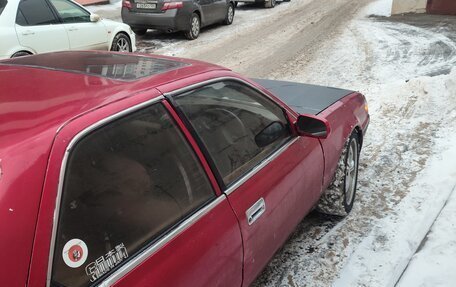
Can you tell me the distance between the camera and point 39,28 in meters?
7.95

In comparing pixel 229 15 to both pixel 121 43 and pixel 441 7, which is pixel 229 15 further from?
pixel 441 7

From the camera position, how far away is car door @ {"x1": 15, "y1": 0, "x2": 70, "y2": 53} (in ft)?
25.2

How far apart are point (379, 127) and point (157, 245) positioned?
4811 mm

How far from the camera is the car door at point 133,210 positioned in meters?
1.60

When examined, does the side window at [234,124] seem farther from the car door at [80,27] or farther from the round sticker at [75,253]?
the car door at [80,27]

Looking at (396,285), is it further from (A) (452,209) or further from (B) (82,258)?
(B) (82,258)

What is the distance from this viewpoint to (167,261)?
1.87 metres

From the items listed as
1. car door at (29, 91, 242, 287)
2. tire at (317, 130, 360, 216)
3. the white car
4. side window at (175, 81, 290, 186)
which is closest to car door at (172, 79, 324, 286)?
side window at (175, 81, 290, 186)

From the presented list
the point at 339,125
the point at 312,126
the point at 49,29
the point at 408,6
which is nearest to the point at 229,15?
the point at 408,6

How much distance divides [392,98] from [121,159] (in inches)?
233

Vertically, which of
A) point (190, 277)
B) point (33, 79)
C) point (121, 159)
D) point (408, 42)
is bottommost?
point (408, 42)

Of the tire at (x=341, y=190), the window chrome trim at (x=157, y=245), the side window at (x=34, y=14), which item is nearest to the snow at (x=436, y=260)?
the tire at (x=341, y=190)

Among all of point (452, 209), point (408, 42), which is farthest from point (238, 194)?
point (408, 42)

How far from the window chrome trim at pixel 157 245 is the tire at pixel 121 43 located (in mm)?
8026
